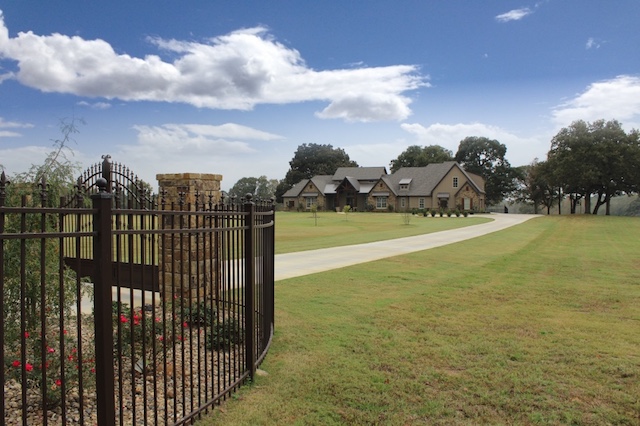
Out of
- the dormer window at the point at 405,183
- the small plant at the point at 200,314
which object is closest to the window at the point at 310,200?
the dormer window at the point at 405,183

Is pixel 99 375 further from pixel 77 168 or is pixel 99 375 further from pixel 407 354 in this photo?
pixel 407 354

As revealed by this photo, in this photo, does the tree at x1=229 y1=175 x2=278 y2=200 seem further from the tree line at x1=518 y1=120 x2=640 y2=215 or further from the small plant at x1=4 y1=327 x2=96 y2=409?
the small plant at x1=4 y1=327 x2=96 y2=409

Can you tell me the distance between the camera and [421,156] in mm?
87688

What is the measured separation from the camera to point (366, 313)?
7852 millimetres

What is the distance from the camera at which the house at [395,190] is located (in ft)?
214

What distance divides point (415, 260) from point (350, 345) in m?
8.76

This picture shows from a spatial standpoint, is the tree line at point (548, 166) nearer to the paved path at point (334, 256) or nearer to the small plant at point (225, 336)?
the paved path at point (334, 256)

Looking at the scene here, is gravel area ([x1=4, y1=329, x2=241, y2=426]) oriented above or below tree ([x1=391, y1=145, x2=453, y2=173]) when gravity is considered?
below

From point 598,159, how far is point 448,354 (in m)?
58.9

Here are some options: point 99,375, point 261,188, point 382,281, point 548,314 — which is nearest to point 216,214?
point 99,375

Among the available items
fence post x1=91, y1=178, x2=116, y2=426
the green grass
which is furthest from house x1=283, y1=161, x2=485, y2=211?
fence post x1=91, y1=178, x2=116, y2=426

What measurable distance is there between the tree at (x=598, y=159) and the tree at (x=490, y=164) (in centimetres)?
2016

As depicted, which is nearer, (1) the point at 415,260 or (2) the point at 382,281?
(2) the point at 382,281

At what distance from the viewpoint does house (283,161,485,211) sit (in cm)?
6525
